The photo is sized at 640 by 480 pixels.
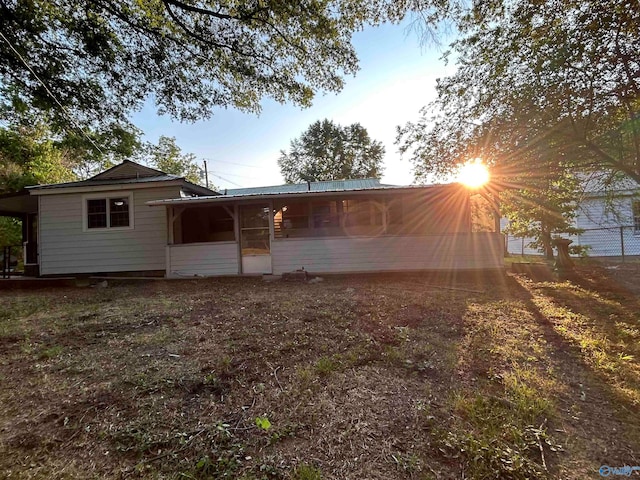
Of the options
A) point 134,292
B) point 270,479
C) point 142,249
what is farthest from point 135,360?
point 142,249

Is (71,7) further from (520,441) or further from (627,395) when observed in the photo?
(627,395)

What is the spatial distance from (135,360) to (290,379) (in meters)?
1.76

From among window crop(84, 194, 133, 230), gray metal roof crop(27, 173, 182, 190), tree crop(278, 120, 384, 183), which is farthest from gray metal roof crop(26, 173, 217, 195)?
tree crop(278, 120, 384, 183)

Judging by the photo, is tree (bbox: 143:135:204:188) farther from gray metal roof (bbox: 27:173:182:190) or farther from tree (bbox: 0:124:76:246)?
gray metal roof (bbox: 27:173:182:190)

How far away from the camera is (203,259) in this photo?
9.50m

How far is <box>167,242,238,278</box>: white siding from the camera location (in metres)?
9.47

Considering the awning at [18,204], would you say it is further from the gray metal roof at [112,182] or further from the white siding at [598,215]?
the white siding at [598,215]

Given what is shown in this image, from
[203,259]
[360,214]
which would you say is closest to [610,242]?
[360,214]

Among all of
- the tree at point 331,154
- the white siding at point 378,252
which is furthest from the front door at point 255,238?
the tree at point 331,154

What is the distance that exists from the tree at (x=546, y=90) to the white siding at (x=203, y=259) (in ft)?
21.4

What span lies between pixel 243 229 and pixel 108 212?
171 inches

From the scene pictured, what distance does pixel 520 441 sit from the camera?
2.08 m

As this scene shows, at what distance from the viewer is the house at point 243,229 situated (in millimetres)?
9188

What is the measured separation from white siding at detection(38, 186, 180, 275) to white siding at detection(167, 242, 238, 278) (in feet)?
2.50
